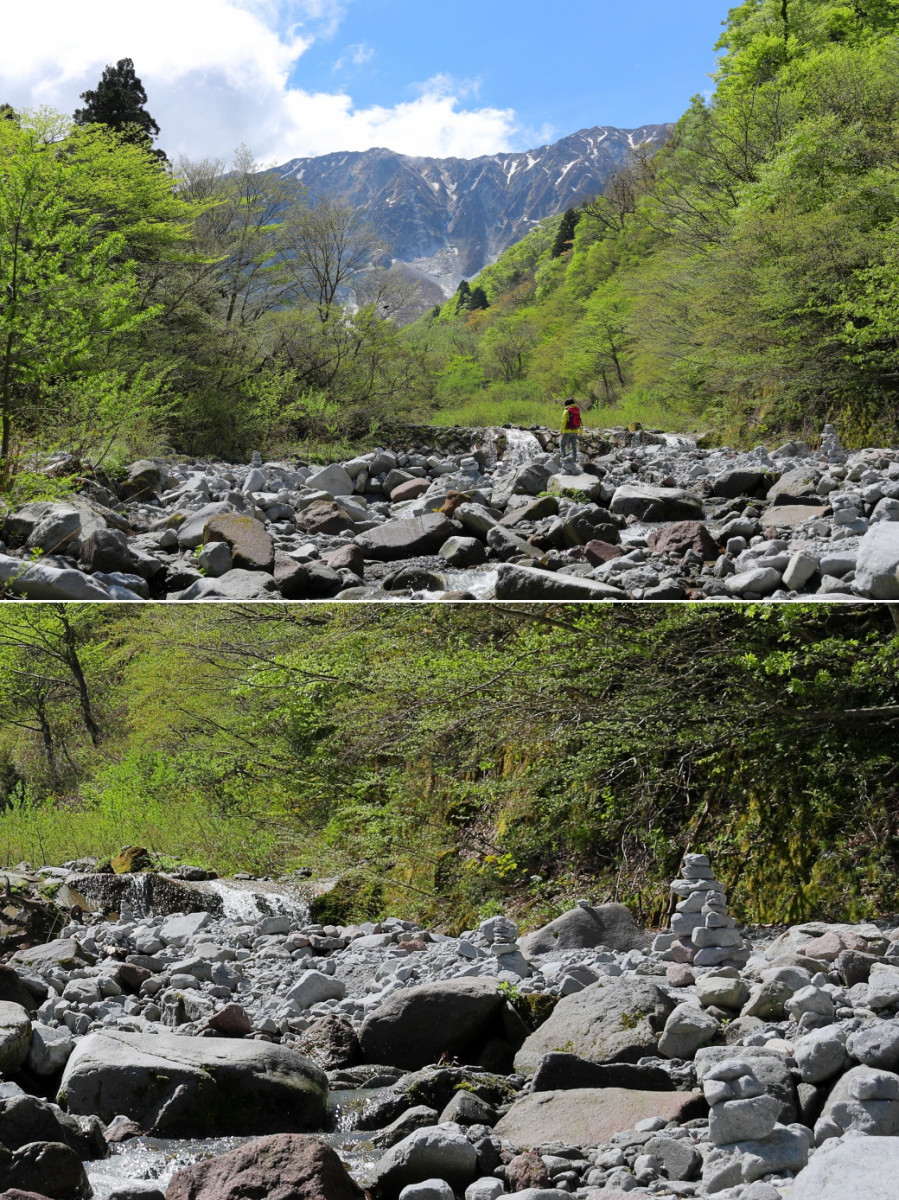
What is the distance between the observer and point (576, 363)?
12.7 metres

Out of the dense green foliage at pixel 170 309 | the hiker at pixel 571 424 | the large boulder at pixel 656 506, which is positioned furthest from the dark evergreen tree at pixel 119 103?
the large boulder at pixel 656 506

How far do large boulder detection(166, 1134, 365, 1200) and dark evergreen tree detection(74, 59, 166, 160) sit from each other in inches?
657

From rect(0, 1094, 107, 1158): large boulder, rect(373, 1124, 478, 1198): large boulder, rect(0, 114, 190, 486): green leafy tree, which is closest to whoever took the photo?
rect(373, 1124, 478, 1198): large boulder

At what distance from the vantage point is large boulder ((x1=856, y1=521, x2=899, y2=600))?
10.1ft

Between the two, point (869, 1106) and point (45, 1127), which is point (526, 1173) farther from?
point (45, 1127)

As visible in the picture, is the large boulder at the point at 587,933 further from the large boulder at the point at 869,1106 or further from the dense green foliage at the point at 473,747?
the large boulder at the point at 869,1106

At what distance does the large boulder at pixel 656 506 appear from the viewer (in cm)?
466

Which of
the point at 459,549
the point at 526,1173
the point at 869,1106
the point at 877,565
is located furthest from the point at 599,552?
the point at 526,1173

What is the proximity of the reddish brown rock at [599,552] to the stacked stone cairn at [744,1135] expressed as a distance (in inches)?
70.0

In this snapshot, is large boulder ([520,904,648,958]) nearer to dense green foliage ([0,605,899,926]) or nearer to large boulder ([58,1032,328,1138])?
dense green foliage ([0,605,899,926])

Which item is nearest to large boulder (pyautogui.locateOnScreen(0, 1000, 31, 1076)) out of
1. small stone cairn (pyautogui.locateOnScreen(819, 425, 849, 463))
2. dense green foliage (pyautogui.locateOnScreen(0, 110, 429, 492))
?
dense green foliage (pyautogui.locateOnScreen(0, 110, 429, 492))

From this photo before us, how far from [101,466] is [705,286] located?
9.56 m

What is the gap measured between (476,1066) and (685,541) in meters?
2.33

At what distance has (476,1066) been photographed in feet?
12.3
